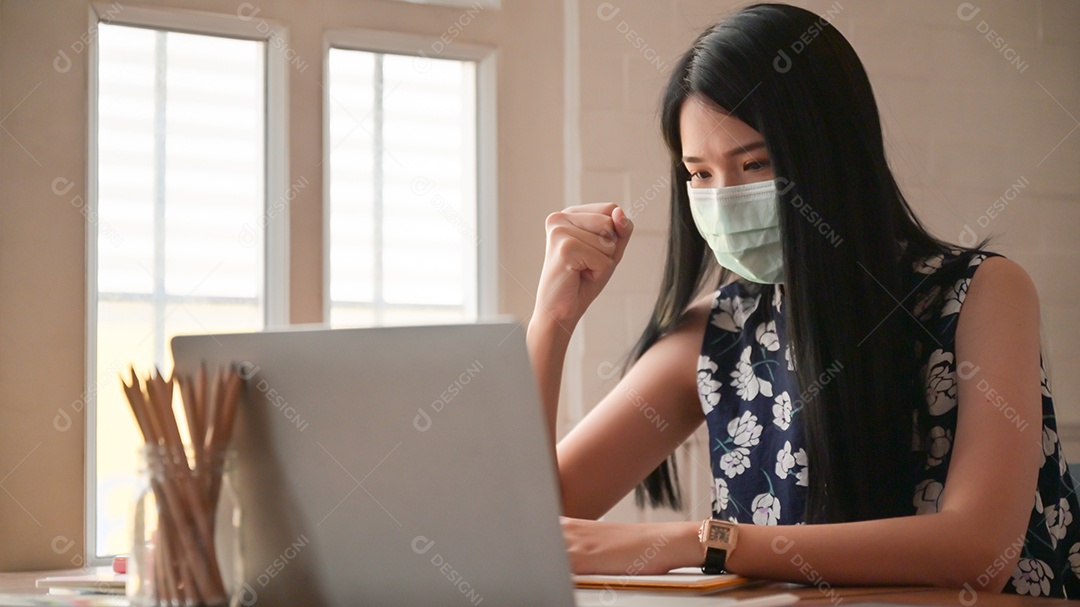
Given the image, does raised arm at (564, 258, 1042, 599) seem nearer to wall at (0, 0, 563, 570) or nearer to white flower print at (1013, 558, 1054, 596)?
white flower print at (1013, 558, 1054, 596)

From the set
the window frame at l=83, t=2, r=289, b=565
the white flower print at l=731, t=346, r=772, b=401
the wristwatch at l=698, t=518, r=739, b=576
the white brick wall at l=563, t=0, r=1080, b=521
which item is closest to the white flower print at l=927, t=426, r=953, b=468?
the white flower print at l=731, t=346, r=772, b=401

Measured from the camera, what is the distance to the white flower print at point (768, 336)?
1.46m

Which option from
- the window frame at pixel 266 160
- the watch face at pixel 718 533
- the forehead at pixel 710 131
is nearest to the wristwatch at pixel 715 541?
the watch face at pixel 718 533

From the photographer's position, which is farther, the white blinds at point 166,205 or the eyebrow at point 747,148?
the white blinds at point 166,205

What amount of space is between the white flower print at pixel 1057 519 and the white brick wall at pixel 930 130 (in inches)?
29.7

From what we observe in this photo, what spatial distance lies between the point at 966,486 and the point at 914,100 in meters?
1.28

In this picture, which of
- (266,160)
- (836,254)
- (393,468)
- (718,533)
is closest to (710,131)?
(836,254)

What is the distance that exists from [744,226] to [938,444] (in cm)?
35

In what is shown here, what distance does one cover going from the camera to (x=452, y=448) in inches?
26.9

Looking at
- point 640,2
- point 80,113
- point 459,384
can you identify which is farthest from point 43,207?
point 459,384

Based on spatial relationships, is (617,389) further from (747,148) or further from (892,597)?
(892,597)

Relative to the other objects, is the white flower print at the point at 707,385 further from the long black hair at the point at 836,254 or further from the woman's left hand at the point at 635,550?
the woman's left hand at the point at 635,550

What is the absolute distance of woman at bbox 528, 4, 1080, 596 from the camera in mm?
1094

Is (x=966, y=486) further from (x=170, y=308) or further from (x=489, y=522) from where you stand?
(x=170, y=308)
